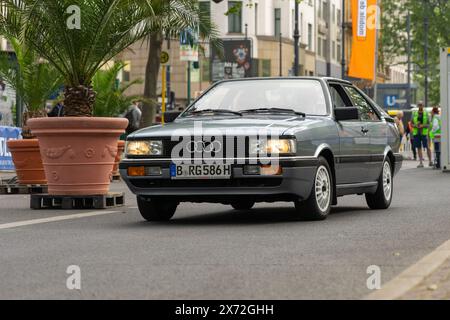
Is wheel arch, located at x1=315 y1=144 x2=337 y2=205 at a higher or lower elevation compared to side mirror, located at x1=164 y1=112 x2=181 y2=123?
lower

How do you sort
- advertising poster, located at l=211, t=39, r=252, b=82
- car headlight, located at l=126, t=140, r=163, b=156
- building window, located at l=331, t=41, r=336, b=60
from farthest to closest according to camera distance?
building window, located at l=331, t=41, r=336, b=60 < advertising poster, located at l=211, t=39, r=252, b=82 < car headlight, located at l=126, t=140, r=163, b=156

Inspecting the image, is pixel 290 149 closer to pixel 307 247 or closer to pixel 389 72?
pixel 307 247

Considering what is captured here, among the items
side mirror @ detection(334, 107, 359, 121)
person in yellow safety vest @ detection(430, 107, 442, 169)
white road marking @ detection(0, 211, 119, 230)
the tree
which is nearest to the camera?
white road marking @ detection(0, 211, 119, 230)

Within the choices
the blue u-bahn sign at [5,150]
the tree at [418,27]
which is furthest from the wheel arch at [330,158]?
the tree at [418,27]

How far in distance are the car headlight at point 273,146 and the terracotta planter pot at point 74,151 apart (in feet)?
13.3

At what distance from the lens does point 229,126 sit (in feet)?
39.4

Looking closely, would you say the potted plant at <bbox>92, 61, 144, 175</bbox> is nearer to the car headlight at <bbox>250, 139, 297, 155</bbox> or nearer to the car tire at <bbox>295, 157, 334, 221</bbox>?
the car tire at <bbox>295, 157, 334, 221</bbox>

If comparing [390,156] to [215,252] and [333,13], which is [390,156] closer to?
[215,252]

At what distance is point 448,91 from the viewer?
28.1 meters

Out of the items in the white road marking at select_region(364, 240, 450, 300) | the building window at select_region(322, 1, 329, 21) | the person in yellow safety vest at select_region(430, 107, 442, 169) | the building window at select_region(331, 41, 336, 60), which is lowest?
the person in yellow safety vest at select_region(430, 107, 442, 169)

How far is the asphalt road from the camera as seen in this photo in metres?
7.04

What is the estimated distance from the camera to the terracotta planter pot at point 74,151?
15.4m

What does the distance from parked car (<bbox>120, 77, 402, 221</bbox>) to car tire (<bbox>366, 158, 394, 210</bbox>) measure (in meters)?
0.62

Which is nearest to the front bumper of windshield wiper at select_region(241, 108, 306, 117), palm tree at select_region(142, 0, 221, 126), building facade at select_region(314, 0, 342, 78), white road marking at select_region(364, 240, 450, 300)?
windshield wiper at select_region(241, 108, 306, 117)
